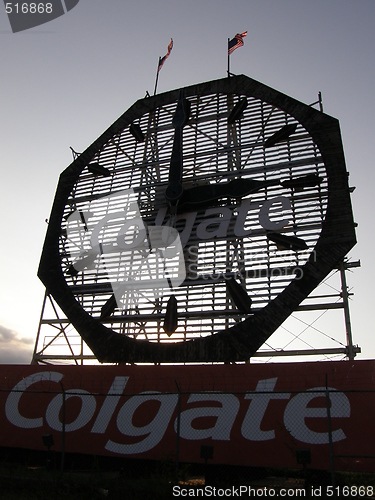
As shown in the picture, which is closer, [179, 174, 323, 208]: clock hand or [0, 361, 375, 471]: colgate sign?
[0, 361, 375, 471]: colgate sign

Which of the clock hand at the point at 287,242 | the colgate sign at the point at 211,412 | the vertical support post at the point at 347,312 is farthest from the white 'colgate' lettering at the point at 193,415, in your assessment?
the clock hand at the point at 287,242

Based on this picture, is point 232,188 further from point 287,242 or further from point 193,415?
point 193,415

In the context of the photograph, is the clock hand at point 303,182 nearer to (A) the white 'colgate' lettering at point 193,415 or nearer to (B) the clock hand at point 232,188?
(B) the clock hand at point 232,188

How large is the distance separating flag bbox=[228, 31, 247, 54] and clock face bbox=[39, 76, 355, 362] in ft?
8.92

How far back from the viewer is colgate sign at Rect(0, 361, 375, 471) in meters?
7.88

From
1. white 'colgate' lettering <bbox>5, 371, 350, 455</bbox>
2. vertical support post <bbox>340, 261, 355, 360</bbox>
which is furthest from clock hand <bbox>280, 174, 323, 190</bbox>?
white 'colgate' lettering <bbox>5, 371, 350, 455</bbox>

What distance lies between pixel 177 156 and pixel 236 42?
6378 millimetres

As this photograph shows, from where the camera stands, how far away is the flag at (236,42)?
656 inches

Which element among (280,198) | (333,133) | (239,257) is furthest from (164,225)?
(333,133)

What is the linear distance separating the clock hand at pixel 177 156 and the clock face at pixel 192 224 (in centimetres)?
4

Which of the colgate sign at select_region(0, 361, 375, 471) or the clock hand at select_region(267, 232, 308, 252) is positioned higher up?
the clock hand at select_region(267, 232, 308, 252)

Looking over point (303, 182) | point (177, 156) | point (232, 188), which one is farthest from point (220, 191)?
point (303, 182)

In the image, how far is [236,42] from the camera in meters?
16.8

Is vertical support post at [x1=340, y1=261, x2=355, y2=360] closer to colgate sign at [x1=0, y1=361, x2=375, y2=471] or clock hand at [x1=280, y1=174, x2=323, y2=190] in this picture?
clock hand at [x1=280, y1=174, x2=323, y2=190]
